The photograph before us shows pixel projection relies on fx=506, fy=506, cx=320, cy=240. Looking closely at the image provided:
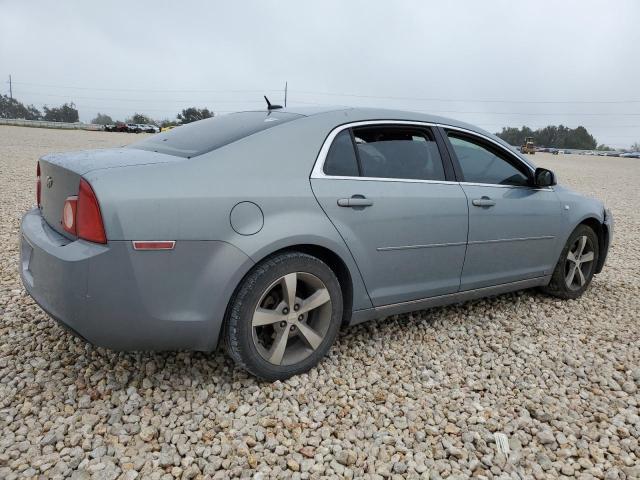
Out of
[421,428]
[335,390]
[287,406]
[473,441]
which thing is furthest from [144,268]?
[473,441]

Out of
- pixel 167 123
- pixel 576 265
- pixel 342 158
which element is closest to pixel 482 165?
pixel 342 158

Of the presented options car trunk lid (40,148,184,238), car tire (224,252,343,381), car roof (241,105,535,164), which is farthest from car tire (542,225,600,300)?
car trunk lid (40,148,184,238)

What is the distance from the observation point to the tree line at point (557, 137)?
86.8m

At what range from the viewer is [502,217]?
3.60 meters

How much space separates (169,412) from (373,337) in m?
1.47

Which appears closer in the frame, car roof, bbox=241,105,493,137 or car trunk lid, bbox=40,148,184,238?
car trunk lid, bbox=40,148,184,238

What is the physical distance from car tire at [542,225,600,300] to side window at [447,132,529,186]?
0.84m


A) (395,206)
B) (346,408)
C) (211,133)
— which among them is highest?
(211,133)

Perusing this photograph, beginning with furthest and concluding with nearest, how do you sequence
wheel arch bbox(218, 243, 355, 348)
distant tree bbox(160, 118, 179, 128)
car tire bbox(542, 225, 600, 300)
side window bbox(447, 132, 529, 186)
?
distant tree bbox(160, 118, 179, 128) < car tire bbox(542, 225, 600, 300) < side window bbox(447, 132, 529, 186) < wheel arch bbox(218, 243, 355, 348)

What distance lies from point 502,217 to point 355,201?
1355 mm

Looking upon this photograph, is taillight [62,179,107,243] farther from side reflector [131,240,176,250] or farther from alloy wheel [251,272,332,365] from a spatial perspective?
alloy wheel [251,272,332,365]

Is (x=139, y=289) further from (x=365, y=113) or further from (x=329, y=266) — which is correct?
(x=365, y=113)

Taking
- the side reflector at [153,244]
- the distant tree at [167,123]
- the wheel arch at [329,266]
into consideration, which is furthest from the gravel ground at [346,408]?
the distant tree at [167,123]

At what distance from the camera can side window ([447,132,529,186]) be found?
11.6 ft
